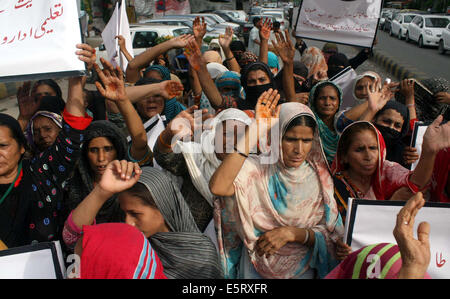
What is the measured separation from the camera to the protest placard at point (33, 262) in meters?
1.52

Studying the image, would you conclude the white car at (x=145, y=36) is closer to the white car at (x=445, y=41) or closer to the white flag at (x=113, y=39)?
the white flag at (x=113, y=39)

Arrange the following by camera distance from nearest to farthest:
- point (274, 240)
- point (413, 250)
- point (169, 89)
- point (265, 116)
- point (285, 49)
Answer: point (413, 250) < point (274, 240) < point (265, 116) < point (169, 89) < point (285, 49)

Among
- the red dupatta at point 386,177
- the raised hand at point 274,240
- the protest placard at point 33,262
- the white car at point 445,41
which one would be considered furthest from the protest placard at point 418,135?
the white car at point 445,41

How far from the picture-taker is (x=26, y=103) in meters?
3.06

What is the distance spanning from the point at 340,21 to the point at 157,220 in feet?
10.3

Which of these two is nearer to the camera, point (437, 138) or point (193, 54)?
point (437, 138)

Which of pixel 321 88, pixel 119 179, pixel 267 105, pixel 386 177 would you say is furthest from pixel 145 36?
pixel 119 179

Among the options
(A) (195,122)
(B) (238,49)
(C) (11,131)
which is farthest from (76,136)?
(B) (238,49)

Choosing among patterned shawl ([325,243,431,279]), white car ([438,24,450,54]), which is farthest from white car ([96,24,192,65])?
white car ([438,24,450,54])

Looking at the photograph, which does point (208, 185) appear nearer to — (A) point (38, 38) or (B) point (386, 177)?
(B) point (386, 177)

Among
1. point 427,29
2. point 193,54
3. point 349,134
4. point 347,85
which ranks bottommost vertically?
point 349,134

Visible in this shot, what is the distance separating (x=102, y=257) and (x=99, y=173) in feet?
3.59

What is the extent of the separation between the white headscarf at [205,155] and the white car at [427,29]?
742 inches

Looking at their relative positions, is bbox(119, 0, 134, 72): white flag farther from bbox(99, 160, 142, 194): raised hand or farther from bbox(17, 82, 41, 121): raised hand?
bbox(99, 160, 142, 194): raised hand
